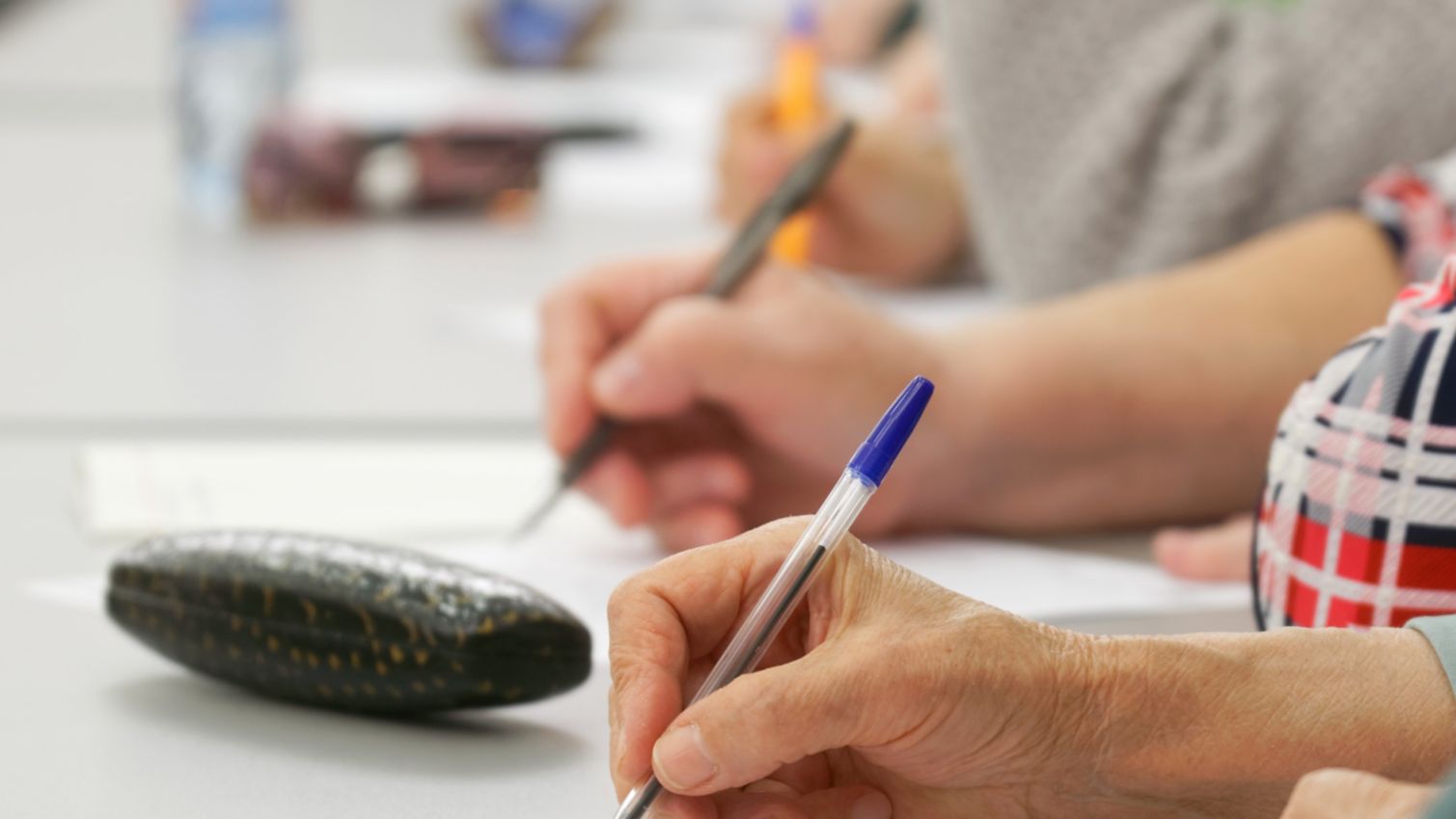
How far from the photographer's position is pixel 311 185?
59.9 inches

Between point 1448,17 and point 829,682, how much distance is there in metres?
0.69

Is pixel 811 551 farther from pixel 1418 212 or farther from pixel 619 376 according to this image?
pixel 1418 212

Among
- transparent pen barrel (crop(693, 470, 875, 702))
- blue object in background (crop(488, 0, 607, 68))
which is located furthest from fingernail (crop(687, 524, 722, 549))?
blue object in background (crop(488, 0, 607, 68))

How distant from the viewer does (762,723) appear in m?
0.42

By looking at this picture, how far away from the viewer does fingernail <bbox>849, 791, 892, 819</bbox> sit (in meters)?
0.46

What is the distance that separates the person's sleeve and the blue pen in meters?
0.14

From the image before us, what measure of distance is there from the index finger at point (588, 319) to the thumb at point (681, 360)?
0.10 feet

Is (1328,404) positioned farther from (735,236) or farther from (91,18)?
(91,18)

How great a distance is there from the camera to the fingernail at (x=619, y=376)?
2.52ft

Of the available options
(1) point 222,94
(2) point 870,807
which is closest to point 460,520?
(2) point 870,807

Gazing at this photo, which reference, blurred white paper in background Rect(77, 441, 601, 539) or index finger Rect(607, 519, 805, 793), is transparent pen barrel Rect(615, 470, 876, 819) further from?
blurred white paper in background Rect(77, 441, 601, 539)

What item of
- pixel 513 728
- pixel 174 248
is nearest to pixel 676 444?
pixel 513 728

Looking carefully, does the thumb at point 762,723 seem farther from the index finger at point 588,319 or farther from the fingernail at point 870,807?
the index finger at point 588,319

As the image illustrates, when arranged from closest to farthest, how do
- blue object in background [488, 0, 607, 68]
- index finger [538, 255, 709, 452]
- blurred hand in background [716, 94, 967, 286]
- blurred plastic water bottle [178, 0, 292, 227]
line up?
1. index finger [538, 255, 709, 452]
2. blurred hand in background [716, 94, 967, 286]
3. blurred plastic water bottle [178, 0, 292, 227]
4. blue object in background [488, 0, 607, 68]
